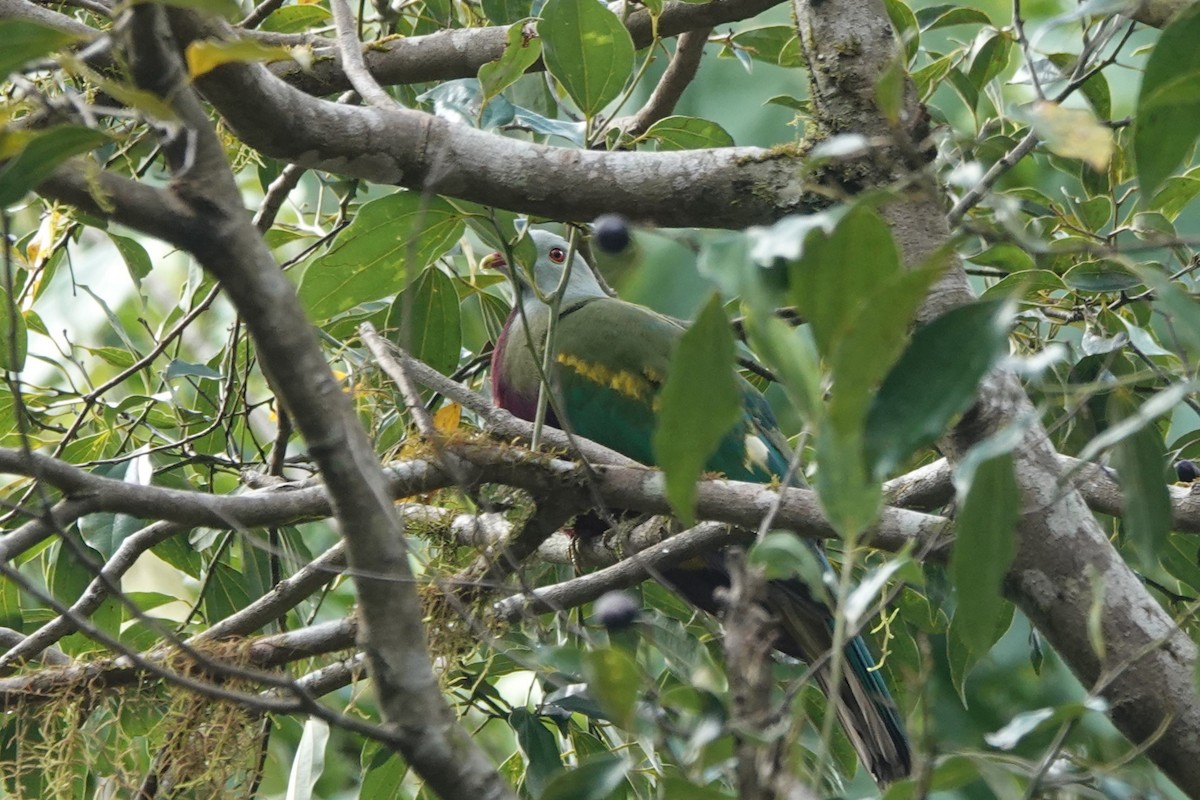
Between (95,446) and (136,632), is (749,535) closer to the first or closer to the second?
(136,632)

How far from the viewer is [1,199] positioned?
1.03 meters

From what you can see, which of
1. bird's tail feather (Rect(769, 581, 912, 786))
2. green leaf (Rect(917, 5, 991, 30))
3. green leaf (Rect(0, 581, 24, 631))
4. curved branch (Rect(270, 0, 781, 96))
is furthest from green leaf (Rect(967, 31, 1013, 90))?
green leaf (Rect(0, 581, 24, 631))

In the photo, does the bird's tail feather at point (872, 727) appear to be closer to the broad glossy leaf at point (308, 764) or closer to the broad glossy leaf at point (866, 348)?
the broad glossy leaf at point (308, 764)

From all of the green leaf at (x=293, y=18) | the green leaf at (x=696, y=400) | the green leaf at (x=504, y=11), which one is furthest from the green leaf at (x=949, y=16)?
the green leaf at (x=696, y=400)

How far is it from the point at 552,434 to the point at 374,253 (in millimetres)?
477

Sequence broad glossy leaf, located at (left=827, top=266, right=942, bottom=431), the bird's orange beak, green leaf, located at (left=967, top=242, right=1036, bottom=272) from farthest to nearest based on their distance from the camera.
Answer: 1. the bird's orange beak
2. green leaf, located at (left=967, top=242, right=1036, bottom=272)
3. broad glossy leaf, located at (left=827, top=266, right=942, bottom=431)

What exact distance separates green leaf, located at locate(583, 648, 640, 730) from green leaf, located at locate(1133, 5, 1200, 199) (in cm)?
64

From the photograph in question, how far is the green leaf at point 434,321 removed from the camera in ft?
8.76

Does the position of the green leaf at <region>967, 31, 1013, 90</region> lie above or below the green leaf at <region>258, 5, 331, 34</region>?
below

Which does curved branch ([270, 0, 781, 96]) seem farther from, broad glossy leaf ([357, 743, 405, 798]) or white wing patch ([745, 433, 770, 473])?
broad glossy leaf ([357, 743, 405, 798])

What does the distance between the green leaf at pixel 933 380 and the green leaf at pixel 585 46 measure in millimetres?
1276

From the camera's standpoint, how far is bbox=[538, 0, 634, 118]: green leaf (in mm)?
2068

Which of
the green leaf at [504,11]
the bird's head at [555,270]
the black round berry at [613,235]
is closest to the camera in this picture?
the black round berry at [613,235]

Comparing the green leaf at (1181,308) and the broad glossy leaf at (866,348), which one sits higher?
the broad glossy leaf at (866,348)
